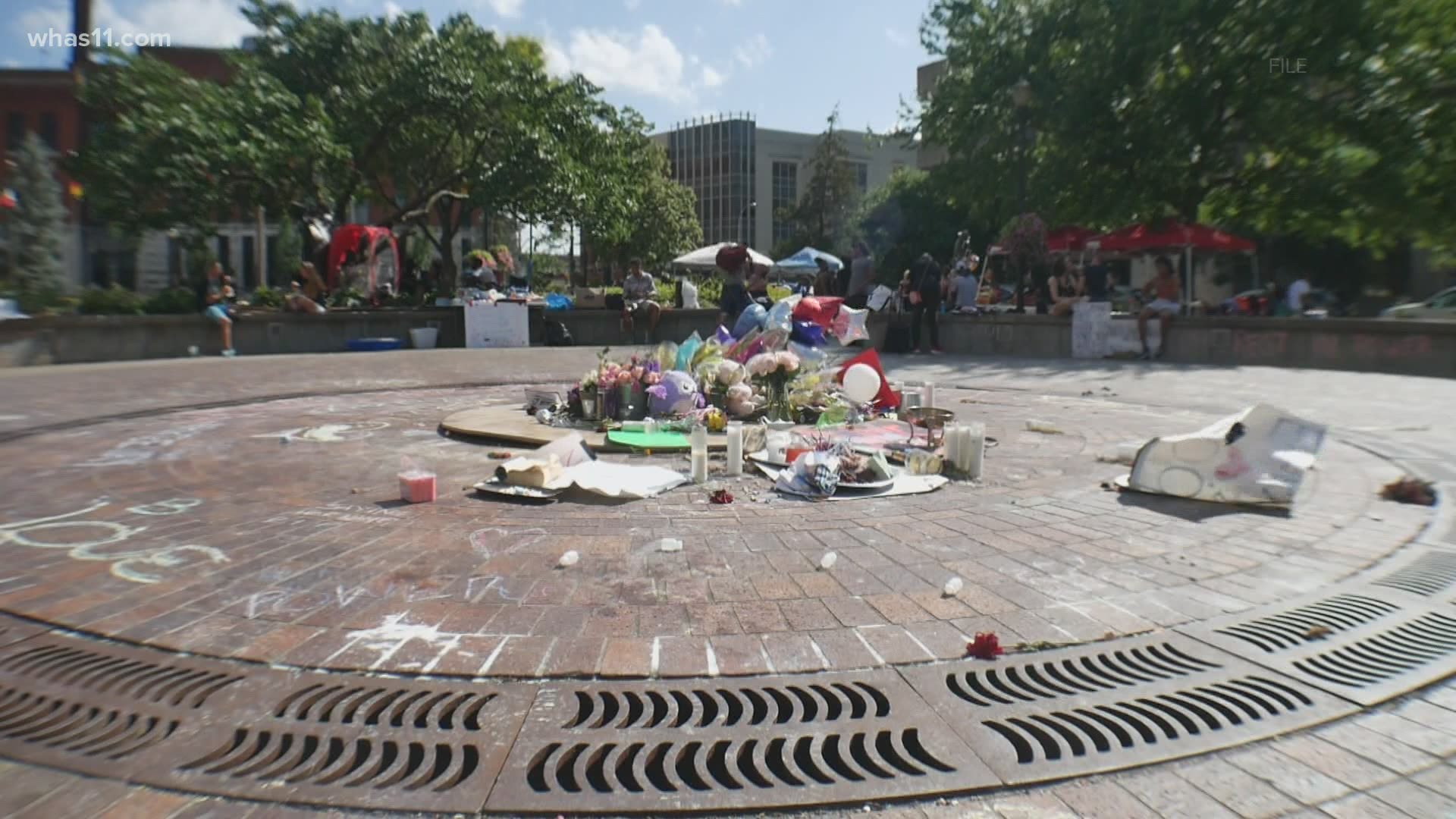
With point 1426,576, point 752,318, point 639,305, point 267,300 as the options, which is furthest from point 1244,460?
point 267,300

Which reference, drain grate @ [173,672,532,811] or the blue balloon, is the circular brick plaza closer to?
drain grate @ [173,672,532,811]

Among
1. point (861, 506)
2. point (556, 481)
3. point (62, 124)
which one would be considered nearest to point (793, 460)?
point (861, 506)

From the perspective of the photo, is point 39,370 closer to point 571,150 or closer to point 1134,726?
point 571,150

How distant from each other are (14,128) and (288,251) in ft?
58.4

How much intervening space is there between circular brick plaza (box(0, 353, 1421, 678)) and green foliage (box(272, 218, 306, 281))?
38.4 metres

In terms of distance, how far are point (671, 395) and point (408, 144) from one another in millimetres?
22679

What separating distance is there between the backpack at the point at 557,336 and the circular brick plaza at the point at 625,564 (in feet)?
46.8

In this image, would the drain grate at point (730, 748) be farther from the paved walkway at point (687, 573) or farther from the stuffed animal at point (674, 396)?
→ the stuffed animal at point (674, 396)

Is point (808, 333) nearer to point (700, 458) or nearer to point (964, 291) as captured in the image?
point (700, 458)

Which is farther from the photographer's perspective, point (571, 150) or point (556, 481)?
point (571, 150)

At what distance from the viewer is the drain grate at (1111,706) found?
8.97 feet

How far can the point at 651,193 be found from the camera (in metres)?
53.3

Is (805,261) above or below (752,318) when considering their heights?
above

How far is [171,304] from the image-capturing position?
19.2 m
